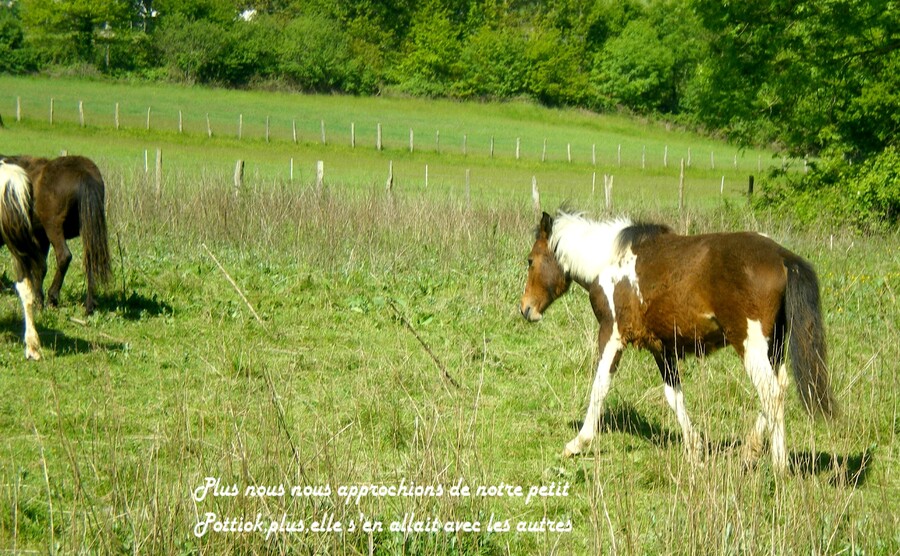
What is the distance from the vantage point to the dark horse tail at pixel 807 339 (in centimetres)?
531

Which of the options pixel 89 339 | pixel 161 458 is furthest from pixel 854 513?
→ pixel 89 339

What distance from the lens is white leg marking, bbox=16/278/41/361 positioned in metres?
7.91

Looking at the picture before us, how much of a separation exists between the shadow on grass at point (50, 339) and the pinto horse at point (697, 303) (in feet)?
13.3

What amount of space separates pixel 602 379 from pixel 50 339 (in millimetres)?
5049

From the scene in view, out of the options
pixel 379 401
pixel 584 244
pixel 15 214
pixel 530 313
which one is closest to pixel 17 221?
pixel 15 214

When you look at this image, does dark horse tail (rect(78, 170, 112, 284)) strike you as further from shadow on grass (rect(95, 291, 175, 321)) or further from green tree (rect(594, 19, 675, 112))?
green tree (rect(594, 19, 675, 112))

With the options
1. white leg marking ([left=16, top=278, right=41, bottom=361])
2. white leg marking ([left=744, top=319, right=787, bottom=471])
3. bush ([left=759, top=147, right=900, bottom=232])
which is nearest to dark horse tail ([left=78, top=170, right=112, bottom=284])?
white leg marking ([left=16, top=278, right=41, bottom=361])

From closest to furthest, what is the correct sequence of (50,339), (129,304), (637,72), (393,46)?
(50,339), (129,304), (637,72), (393,46)

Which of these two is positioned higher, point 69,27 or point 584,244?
point 69,27

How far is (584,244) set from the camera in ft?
22.2

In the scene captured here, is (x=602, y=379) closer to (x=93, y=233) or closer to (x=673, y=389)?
(x=673, y=389)

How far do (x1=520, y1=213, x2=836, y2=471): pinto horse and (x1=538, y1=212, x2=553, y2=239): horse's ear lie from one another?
30 millimetres

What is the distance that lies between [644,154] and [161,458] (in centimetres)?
4916

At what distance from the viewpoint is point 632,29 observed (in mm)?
74062
